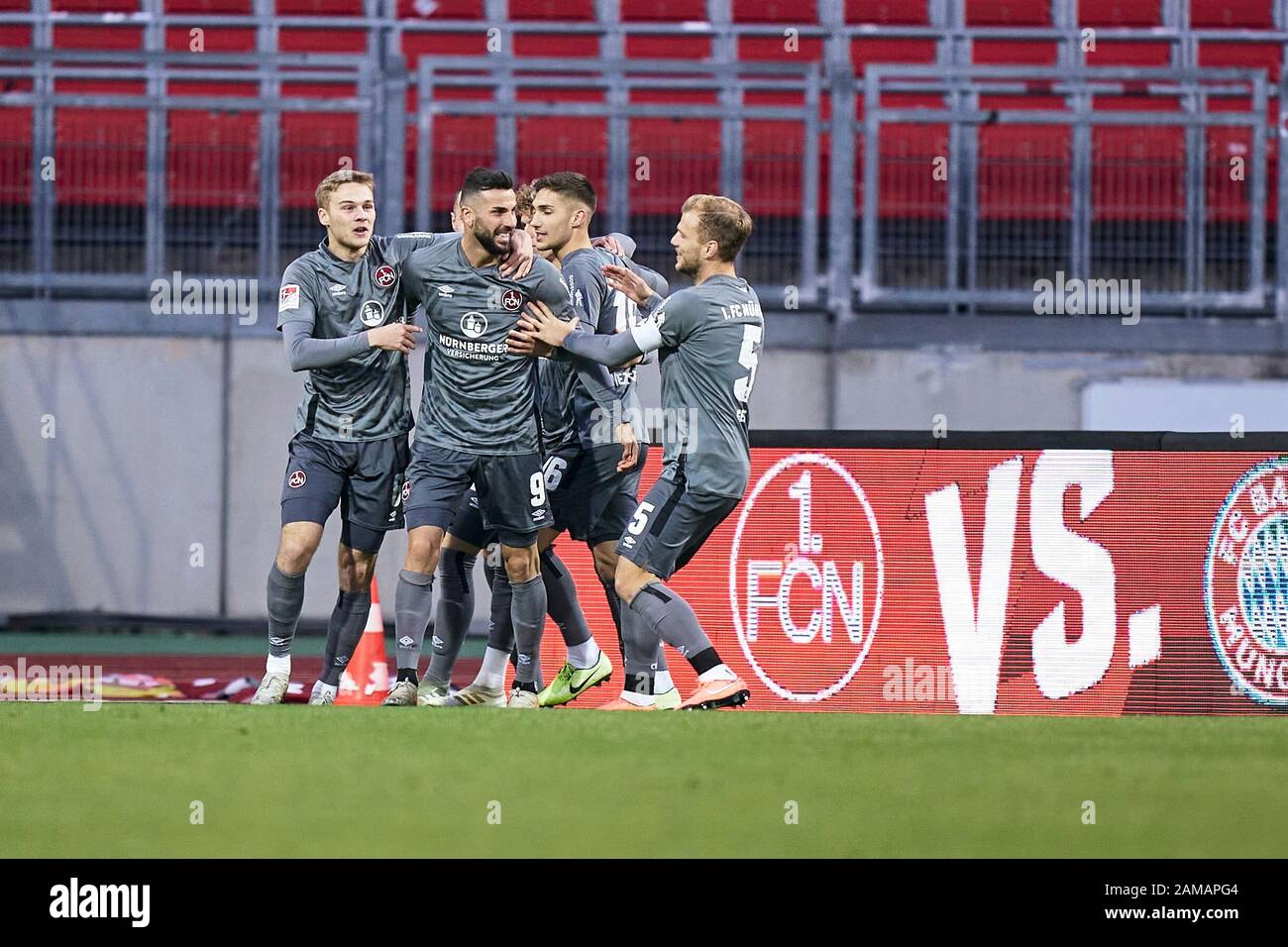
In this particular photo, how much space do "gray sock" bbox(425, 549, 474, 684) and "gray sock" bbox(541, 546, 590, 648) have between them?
34 centimetres

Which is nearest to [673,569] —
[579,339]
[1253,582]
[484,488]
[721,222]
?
[484,488]

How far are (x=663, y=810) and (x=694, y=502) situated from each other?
2673 millimetres

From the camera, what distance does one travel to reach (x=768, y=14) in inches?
633

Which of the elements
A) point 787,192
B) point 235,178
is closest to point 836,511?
point 787,192

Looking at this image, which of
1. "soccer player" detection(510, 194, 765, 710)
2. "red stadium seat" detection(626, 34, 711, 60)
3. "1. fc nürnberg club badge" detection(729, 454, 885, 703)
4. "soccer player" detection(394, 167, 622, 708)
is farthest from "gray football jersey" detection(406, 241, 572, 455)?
"red stadium seat" detection(626, 34, 711, 60)

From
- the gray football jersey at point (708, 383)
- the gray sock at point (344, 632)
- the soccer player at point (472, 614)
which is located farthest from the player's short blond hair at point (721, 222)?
the gray sock at point (344, 632)

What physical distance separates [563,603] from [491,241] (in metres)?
1.60

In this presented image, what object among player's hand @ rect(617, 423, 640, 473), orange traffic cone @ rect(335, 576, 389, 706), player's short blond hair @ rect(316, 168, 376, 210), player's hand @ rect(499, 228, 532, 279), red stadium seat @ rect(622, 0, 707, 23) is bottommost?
orange traffic cone @ rect(335, 576, 389, 706)

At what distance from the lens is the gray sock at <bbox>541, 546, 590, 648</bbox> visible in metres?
8.31

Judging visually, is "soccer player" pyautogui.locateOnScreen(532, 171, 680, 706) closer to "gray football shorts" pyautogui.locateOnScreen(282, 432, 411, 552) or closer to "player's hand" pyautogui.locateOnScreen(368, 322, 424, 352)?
"gray football shorts" pyautogui.locateOnScreen(282, 432, 411, 552)

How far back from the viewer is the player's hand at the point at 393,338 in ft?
24.5

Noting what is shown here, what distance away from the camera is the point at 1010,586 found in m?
8.58

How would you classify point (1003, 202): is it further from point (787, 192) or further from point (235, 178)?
point (235, 178)

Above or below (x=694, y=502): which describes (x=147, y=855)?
below
